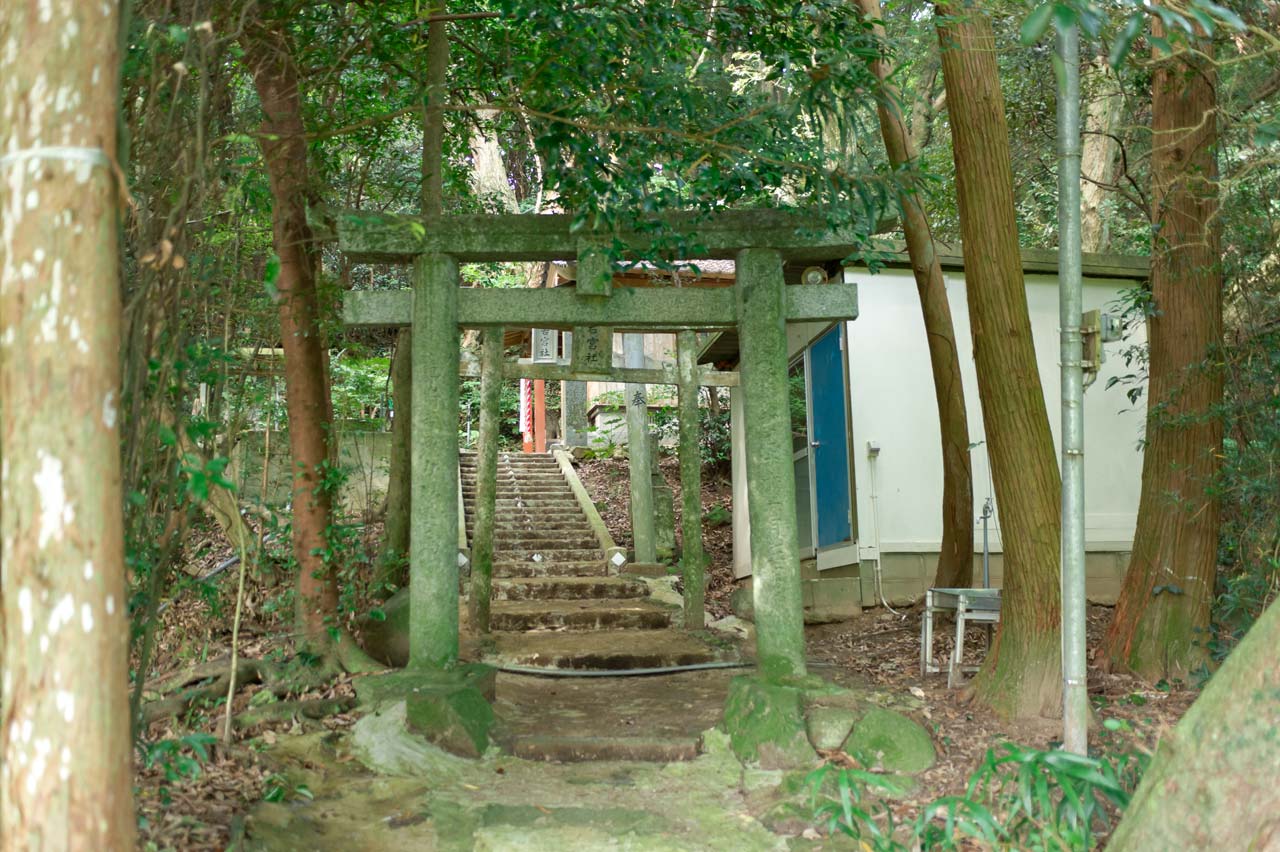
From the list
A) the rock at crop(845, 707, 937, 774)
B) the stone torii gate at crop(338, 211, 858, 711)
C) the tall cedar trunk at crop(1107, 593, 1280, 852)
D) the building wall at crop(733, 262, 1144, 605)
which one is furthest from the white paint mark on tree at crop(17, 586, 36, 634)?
the building wall at crop(733, 262, 1144, 605)

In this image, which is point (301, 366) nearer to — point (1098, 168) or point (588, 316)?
point (588, 316)

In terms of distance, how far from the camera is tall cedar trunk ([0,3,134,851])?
2303 millimetres

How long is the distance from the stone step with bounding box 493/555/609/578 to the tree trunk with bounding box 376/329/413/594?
3.48m

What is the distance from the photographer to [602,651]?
8.80m

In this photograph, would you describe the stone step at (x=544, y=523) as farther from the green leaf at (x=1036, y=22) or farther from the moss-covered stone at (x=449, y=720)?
the green leaf at (x=1036, y=22)

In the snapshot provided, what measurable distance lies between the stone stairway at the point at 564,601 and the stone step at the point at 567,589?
0.01 metres

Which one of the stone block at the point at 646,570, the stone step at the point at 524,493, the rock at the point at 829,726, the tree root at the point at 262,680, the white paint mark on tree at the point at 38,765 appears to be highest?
the stone step at the point at 524,493

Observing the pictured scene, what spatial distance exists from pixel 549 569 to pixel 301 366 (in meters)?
5.35

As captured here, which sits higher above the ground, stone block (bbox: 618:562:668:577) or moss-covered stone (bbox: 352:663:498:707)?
stone block (bbox: 618:562:668:577)

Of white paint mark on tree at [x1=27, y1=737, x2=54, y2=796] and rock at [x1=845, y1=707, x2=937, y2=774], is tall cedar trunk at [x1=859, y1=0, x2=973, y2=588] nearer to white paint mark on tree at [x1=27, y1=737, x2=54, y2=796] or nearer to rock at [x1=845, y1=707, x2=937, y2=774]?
rock at [x1=845, y1=707, x2=937, y2=774]

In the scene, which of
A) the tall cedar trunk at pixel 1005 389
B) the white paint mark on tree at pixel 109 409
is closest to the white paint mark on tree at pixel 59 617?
the white paint mark on tree at pixel 109 409

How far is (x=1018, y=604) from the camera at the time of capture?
604cm

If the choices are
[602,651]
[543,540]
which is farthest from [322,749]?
[543,540]

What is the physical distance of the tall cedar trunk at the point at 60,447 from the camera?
2.30 metres
